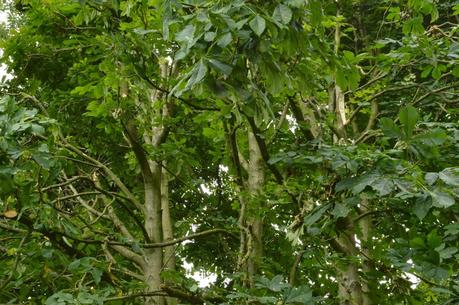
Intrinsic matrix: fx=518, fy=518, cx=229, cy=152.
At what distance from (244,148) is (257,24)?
409 centimetres

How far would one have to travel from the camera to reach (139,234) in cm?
730

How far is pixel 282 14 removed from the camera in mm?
2178

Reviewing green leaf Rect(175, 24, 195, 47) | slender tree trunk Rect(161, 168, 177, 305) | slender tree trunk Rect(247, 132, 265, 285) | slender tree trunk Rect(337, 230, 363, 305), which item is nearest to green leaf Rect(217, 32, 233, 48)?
green leaf Rect(175, 24, 195, 47)

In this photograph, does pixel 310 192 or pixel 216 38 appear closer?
pixel 216 38

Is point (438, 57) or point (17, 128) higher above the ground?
point (438, 57)

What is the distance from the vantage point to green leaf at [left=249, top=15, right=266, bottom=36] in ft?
6.82

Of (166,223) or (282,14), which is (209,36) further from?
(166,223)

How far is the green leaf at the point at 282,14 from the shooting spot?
7.07ft

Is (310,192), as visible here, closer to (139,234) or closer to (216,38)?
(216,38)

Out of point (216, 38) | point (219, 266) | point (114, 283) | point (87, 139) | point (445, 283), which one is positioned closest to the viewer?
point (216, 38)

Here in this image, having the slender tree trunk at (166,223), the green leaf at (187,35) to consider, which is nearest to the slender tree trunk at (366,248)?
the slender tree trunk at (166,223)

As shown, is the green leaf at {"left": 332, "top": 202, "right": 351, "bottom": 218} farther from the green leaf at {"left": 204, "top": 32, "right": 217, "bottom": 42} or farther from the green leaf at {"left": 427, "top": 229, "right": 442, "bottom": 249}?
the green leaf at {"left": 204, "top": 32, "right": 217, "bottom": 42}

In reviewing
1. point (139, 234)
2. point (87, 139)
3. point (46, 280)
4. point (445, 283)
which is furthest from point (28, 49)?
point (445, 283)

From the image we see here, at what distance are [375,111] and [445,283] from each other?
3.95m
